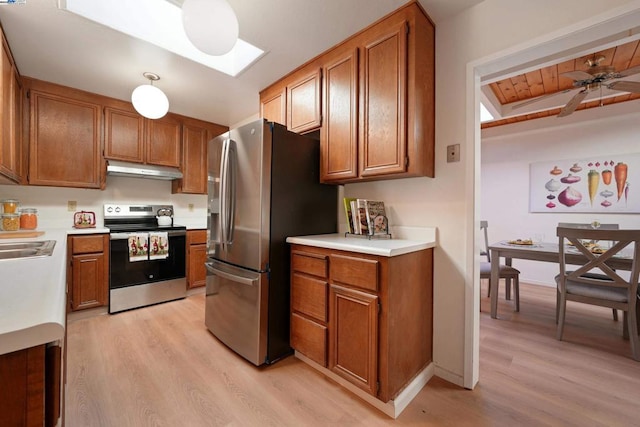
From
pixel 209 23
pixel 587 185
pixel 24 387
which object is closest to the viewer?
pixel 24 387

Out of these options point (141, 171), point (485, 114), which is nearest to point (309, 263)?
point (141, 171)

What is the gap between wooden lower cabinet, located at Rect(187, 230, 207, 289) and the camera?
136 inches

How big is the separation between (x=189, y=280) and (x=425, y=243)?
296cm

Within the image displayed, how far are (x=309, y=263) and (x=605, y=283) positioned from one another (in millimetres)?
2459

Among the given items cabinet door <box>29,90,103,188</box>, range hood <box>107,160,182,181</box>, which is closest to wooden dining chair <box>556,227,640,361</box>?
range hood <box>107,160,182,181</box>

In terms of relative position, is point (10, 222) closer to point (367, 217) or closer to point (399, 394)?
point (367, 217)

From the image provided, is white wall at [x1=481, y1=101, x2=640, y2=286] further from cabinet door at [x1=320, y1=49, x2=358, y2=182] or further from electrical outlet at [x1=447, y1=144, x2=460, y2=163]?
cabinet door at [x1=320, y1=49, x2=358, y2=182]

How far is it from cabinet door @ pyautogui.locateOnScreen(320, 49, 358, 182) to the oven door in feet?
7.11

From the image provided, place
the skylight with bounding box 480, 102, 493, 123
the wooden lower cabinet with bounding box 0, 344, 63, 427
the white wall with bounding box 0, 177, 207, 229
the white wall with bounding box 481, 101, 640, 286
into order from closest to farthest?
the wooden lower cabinet with bounding box 0, 344, 63, 427, the white wall with bounding box 0, 177, 207, 229, the white wall with bounding box 481, 101, 640, 286, the skylight with bounding box 480, 102, 493, 123

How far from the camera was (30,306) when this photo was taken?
61 cm

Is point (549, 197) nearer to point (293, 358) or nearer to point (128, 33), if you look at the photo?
point (293, 358)

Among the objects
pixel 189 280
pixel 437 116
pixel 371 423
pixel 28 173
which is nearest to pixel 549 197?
pixel 437 116

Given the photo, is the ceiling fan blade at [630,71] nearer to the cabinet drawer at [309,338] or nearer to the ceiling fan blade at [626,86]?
the ceiling fan blade at [626,86]

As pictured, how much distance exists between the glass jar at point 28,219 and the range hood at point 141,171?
748 millimetres
